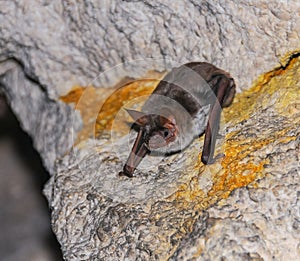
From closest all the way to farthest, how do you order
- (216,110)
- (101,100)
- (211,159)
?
(211,159) < (216,110) < (101,100)

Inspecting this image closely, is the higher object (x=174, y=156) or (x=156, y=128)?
(x=156, y=128)

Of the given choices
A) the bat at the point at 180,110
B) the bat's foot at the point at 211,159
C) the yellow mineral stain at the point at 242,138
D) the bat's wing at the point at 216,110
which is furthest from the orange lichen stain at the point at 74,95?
the bat's foot at the point at 211,159

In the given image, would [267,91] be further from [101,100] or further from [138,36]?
[101,100]

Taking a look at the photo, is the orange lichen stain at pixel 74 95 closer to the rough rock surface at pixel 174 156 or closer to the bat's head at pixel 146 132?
the rough rock surface at pixel 174 156

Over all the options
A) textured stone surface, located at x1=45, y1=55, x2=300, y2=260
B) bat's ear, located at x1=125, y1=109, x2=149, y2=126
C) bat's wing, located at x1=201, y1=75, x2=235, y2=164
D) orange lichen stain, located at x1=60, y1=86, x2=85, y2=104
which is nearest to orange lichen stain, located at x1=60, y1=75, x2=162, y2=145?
orange lichen stain, located at x1=60, y1=86, x2=85, y2=104

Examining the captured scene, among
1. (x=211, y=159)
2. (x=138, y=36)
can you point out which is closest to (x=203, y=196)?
(x=211, y=159)

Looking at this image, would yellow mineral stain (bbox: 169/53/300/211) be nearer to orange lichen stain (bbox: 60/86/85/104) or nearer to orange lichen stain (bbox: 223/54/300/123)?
orange lichen stain (bbox: 223/54/300/123)

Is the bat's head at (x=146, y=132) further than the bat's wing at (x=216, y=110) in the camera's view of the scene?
Yes
